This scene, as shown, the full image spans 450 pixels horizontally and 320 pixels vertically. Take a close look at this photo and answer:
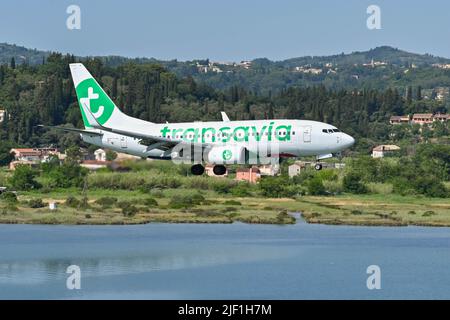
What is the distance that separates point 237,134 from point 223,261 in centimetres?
3263

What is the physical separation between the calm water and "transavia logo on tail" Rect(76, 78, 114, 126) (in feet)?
54.9

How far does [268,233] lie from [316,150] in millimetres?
59330

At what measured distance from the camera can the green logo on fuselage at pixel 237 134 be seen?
114 m

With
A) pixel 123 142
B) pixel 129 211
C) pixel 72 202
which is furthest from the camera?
pixel 72 202

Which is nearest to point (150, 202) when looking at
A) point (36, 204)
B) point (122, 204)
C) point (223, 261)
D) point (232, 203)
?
point (122, 204)

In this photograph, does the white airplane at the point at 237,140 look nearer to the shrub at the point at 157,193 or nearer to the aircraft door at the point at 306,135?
the aircraft door at the point at 306,135

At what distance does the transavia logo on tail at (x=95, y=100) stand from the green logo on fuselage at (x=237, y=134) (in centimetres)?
1310

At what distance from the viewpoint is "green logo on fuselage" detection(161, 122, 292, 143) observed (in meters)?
114

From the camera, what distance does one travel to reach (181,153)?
118250mm

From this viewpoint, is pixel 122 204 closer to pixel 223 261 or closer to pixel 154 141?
pixel 223 261

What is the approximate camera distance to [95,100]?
428 ft

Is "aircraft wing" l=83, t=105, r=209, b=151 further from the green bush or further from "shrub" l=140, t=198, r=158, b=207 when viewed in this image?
"shrub" l=140, t=198, r=158, b=207

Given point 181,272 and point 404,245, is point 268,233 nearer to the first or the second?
point 404,245
